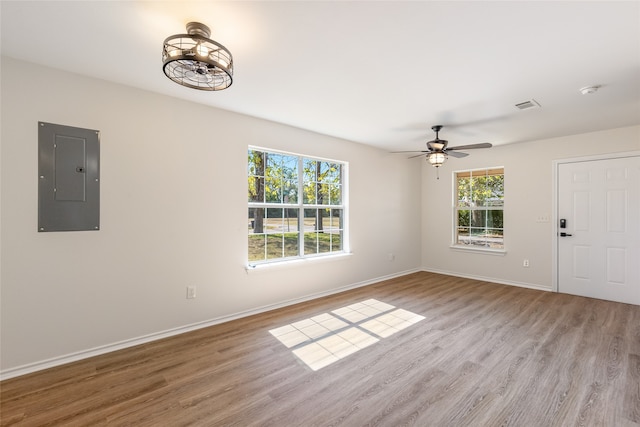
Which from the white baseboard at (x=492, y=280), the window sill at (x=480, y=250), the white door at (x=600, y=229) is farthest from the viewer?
the window sill at (x=480, y=250)

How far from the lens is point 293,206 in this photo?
4.12m

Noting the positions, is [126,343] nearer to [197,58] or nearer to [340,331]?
[340,331]

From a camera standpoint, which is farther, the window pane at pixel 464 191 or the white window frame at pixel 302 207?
the window pane at pixel 464 191

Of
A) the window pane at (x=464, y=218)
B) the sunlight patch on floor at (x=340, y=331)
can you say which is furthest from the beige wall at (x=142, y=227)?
the window pane at (x=464, y=218)

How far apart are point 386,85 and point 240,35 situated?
1.42 metres

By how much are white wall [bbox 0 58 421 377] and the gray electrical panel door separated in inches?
2.4

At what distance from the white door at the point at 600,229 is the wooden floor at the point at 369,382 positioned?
3.95 feet

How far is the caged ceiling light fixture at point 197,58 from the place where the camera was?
170 cm

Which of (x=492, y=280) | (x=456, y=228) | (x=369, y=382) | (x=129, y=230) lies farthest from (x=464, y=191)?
(x=129, y=230)

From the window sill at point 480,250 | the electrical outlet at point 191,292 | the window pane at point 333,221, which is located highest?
the window pane at point 333,221

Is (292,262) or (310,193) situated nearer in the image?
(292,262)

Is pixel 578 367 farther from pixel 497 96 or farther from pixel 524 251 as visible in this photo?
pixel 524 251

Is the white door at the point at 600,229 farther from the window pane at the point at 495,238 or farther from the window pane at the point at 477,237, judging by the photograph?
the window pane at the point at 477,237

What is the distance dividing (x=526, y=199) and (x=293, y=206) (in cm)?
414
